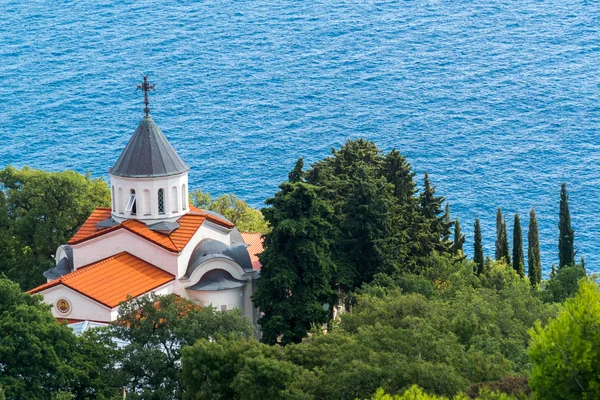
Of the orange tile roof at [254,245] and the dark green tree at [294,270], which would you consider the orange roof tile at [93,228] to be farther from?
the dark green tree at [294,270]

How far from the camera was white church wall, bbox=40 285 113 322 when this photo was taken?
210ft

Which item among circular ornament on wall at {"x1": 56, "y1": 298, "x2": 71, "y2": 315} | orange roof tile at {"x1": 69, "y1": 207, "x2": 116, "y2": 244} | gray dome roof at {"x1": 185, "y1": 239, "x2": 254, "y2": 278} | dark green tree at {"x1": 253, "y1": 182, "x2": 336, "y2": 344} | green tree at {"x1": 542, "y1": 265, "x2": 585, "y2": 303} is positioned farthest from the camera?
green tree at {"x1": 542, "y1": 265, "x2": 585, "y2": 303}

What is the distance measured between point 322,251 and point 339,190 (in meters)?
8.26

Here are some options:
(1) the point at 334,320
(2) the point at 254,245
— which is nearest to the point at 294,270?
(1) the point at 334,320

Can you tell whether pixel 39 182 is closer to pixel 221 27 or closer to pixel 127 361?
pixel 127 361

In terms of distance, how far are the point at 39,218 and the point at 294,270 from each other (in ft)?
66.8

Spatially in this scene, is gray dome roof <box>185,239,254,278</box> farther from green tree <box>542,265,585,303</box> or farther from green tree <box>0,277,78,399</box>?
A: green tree <box>542,265,585,303</box>

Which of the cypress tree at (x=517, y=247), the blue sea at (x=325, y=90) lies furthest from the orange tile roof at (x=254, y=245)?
the blue sea at (x=325, y=90)

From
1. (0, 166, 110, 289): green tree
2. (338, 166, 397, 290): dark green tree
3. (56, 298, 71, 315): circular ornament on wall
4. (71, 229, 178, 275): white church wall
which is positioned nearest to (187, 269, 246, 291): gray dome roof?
(71, 229, 178, 275): white church wall

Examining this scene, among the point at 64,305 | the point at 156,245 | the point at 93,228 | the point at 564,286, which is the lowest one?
the point at 64,305

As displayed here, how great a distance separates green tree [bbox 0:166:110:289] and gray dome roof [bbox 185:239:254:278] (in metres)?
12.3

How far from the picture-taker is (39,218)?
77938 mm

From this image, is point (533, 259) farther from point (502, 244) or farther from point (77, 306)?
point (77, 306)

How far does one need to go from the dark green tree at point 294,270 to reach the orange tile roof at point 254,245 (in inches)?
206
